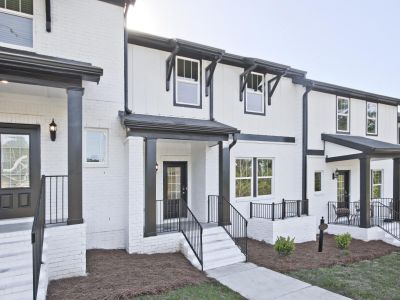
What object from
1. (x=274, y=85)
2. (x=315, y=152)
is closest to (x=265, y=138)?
(x=274, y=85)

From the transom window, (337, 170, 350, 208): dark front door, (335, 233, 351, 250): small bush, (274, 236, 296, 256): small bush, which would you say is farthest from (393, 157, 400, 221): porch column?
(274, 236, 296, 256): small bush

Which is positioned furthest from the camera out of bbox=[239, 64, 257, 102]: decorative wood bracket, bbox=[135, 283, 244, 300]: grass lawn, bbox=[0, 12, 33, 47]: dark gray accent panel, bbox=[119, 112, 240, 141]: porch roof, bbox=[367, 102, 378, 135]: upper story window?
bbox=[367, 102, 378, 135]: upper story window

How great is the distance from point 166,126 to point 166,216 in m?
3.59

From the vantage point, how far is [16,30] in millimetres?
6828

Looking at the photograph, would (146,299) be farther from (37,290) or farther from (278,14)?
(278,14)

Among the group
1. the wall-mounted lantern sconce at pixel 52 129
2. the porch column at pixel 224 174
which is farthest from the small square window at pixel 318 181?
the wall-mounted lantern sconce at pixel 52 129

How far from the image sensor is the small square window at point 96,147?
7.74 m

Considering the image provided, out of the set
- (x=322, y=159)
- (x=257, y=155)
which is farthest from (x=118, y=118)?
(x=322, y=159)

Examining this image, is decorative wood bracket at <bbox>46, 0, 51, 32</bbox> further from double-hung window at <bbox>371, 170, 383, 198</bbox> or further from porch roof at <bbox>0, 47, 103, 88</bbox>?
double-hung window at <bbox>371, 170, 383, 198</bbox>

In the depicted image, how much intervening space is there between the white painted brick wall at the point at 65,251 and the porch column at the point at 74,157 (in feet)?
0.74

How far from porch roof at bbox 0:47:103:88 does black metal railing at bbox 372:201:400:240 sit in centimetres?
1211

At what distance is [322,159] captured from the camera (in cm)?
1255

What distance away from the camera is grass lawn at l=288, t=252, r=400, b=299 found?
19.8 ft

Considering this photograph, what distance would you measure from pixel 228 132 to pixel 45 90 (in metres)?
5.27
